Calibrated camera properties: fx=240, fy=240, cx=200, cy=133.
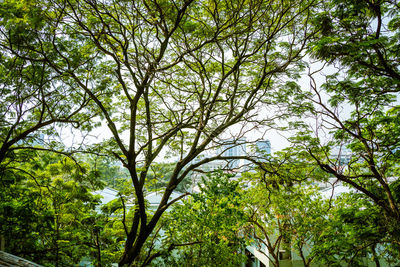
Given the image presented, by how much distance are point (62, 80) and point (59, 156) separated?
1.52 metres

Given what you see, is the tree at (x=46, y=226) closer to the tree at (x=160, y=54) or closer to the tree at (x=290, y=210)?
the tree at (x=160, y=54)

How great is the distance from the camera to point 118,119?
5.42m

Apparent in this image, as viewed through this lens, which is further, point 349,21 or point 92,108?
point 92,108

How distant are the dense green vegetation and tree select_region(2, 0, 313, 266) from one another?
3cm

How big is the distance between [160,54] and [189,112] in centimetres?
188

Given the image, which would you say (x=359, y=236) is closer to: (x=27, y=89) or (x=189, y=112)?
(x=189, y=112)

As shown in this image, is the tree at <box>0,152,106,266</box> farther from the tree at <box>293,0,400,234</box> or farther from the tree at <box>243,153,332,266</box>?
the tree at <box>243,153,332,266</box>

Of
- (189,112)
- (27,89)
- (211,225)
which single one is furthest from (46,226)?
(189,112)

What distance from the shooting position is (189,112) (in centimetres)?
510

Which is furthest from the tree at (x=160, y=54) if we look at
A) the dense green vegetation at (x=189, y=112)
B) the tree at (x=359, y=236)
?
the tree at (x=359, y=236)

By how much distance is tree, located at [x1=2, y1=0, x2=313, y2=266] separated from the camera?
3.16m

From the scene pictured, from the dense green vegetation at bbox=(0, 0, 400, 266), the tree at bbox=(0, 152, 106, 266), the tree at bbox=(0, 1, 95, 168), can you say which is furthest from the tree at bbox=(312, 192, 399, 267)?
the tree at bbox=(0, 1, 95, 168)

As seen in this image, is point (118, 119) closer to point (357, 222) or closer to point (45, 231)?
point (45, 231)

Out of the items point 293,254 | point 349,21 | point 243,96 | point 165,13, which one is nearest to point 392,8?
point 349,21
